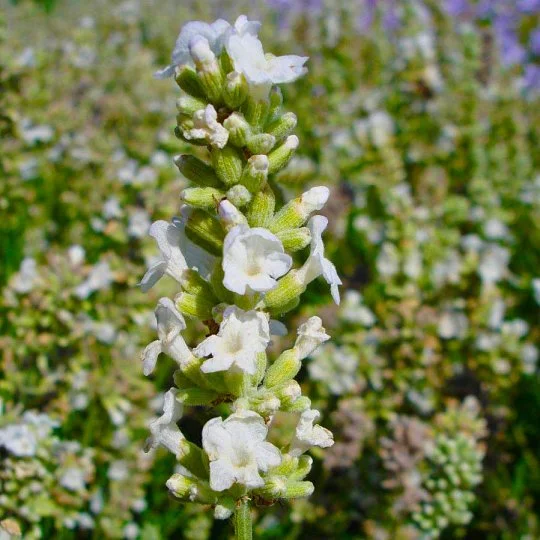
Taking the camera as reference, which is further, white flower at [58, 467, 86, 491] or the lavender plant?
white flower at [58, 467, 86, 491]

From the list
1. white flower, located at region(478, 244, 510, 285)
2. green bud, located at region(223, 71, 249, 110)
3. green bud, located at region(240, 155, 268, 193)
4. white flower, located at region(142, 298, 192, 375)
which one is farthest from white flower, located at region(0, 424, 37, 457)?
white flower, located at region(478, 244, 510, 285)

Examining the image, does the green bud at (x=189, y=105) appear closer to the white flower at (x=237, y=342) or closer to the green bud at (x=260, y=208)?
the green bud at (x=260, y=208)

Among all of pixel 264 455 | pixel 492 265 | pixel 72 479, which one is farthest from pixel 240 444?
pixel 492 265

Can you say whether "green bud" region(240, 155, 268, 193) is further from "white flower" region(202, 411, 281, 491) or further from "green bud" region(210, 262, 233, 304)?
"white flower" region(202, 411, 281, 491)

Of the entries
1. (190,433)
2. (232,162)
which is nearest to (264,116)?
(232,162)

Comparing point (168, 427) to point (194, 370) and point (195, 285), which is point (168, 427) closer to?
point (194, 370)

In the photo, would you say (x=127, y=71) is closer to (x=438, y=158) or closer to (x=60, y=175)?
(x=60, y=175)
